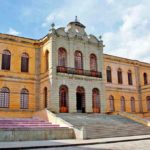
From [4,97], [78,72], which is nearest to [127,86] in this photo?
[78,72]

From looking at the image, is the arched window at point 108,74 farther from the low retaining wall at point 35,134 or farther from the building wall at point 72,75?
the low retaining wall at point 35,134

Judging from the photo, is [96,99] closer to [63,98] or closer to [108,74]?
[63,98]

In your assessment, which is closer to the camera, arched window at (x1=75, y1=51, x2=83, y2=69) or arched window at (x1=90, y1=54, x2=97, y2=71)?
arched window at (x1=75, y1=51, x2=83, y2=69)

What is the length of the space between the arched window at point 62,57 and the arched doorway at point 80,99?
116 inches

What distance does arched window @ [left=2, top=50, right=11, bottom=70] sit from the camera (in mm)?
22984

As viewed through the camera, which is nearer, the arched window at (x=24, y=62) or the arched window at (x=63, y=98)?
the arched window at (x=63, y=98)

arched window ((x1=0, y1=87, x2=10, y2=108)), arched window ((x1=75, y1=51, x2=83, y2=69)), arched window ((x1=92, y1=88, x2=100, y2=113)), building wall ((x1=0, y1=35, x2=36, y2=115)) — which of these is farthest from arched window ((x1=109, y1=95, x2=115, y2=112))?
arched window ((x1=0, y1=87, x2=10, y2=108))

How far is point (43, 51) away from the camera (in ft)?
81.3

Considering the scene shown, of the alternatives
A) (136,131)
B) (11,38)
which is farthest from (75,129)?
(11,38)

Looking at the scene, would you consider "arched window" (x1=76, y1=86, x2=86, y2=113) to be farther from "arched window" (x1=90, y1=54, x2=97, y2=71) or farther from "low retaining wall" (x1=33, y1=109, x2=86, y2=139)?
"low retaining wall" (x1=33, y1=109, x2=86, y2=139)

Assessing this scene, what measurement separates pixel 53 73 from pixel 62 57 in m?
2.52

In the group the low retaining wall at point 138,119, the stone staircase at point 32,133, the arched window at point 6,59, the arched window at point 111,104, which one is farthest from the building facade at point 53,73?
the stone staircase at point 32,133

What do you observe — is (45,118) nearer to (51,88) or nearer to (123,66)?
(51,88)

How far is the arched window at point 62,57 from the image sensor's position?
24.1 metres
